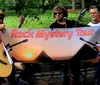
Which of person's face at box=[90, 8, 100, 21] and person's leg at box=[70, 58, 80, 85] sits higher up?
person's face at box=[90, 8, 100, 21]

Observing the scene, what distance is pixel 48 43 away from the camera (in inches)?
250

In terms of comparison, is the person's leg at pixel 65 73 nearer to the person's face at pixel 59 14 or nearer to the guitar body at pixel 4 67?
the person's face at pixel 59 14

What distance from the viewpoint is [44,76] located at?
27.1 ft

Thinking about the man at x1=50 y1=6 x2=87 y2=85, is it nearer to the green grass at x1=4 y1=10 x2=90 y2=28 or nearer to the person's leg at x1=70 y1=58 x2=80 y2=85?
the person's leg at x1=70 y1=58 x2=80 y2=85

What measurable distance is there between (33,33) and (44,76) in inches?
82.2

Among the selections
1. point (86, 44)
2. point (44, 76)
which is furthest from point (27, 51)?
point (44, 76)

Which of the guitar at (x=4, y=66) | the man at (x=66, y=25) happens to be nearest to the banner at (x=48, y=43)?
the guitar at (x=4, y=66)

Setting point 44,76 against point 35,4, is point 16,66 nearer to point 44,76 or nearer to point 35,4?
point 44,76

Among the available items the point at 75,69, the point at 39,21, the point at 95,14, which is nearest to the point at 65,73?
the point at 75,69

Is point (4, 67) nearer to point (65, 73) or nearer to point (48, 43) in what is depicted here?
point (48, 43)

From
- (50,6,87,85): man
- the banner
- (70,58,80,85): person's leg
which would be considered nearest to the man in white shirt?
(50,6,87,85): man

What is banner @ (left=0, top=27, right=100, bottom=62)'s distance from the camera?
6.31 metres

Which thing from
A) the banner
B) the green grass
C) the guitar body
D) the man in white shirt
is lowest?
the green grass

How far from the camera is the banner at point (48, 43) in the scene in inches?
249
